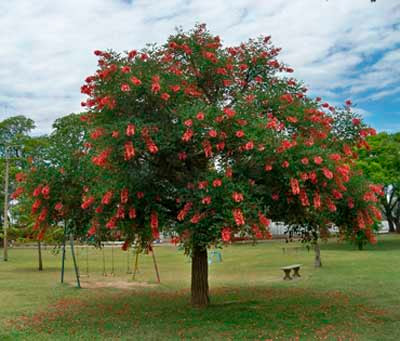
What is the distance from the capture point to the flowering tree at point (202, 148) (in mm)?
8930

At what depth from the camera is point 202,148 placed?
946 cm

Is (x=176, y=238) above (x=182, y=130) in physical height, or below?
below

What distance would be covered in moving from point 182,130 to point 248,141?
1.25m

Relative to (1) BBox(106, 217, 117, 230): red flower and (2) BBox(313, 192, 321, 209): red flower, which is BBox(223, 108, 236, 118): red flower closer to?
(2) BBox(313, 192, 321, 209): red flower

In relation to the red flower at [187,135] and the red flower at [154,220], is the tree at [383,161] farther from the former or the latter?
the red flower at [187,135]

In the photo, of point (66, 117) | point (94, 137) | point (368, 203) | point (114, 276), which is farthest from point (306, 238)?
point (66, 117)

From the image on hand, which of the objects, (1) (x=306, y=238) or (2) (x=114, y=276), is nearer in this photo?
(1) (x=306, y=238)

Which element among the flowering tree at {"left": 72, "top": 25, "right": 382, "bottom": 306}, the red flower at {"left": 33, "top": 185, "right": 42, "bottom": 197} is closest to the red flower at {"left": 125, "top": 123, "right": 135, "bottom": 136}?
the flowering tree at {"left": 72, "top": 25, "right": 382, "bottom": 306}

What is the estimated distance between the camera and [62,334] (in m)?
9.46

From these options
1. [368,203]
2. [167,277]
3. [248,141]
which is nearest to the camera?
[248,141]

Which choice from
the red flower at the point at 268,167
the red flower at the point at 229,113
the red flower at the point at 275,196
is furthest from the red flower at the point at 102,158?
the red flower at the point at 275,196

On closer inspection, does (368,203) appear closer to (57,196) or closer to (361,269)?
(57,196)

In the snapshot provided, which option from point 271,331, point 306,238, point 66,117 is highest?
point 66,117

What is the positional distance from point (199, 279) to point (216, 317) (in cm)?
→ 126
